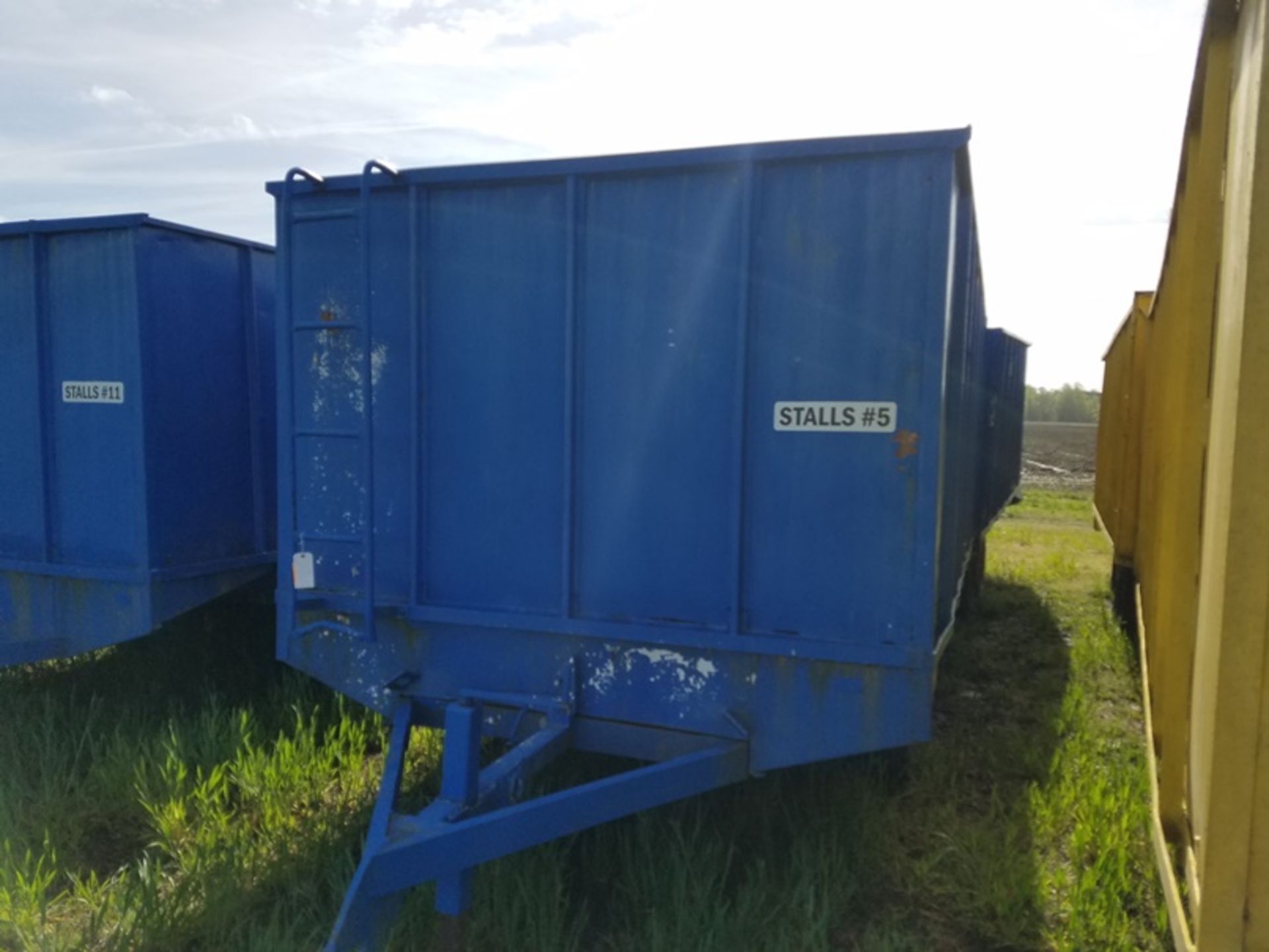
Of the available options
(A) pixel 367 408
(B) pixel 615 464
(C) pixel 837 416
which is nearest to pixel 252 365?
(A) pixel 367 408

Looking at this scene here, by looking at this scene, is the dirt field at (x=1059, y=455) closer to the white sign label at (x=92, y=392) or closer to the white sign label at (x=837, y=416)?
the white sign label at (x=837, y=416)

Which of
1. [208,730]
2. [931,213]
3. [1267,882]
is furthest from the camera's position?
[208,730]

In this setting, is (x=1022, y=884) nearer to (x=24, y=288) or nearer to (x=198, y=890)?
(x=198, y=890)

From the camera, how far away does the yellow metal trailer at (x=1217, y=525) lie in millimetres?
2119

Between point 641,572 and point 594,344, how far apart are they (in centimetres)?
92

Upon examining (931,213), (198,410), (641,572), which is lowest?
(641,572)

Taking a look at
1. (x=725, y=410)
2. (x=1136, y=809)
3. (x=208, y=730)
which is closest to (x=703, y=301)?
(x=725, y=410)

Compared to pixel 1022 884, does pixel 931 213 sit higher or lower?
higher

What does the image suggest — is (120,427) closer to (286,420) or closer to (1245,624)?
(286,420)

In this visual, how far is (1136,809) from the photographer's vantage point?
4301 millimetres

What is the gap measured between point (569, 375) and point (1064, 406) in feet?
179

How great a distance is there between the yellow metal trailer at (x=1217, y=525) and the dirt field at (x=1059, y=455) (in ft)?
80.9

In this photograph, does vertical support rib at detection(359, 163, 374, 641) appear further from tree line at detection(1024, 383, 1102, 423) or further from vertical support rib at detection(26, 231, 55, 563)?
tree line at detection(1024, 383, 1102, 423)

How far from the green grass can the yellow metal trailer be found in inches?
24.7
